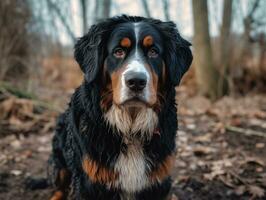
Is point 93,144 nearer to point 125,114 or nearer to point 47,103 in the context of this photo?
point 125,114

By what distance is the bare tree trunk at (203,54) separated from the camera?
8.88m

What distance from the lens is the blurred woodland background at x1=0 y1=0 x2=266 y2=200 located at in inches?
210

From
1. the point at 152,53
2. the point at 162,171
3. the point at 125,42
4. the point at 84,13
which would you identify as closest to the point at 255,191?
the point at 162,171

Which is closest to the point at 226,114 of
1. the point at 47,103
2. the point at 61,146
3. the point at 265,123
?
the point at 265,123

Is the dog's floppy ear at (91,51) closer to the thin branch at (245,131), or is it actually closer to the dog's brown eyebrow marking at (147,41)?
the dog's brown eyebrow marking at (147,41)

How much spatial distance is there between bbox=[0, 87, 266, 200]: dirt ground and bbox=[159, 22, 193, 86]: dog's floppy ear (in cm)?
162

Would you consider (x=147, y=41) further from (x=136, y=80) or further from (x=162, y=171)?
(x=162, y=171)

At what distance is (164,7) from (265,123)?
5559mm

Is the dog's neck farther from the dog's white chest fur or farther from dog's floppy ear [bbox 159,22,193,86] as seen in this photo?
dog's floppy ear [bbox 159,22,193,86]

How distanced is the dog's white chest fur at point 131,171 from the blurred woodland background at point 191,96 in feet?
3.96

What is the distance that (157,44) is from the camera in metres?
3.77

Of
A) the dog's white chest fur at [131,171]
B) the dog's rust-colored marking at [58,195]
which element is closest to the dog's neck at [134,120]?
the dog's white chest fur at [131,171]

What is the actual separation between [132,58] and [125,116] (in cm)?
60

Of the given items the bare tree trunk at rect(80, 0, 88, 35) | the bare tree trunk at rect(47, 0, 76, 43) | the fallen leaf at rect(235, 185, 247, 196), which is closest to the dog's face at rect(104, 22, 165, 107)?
the fallen leaf at rect(235, 185, 247, 196)
